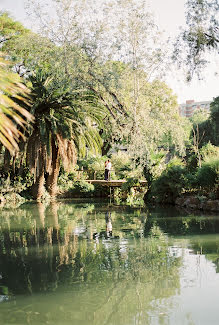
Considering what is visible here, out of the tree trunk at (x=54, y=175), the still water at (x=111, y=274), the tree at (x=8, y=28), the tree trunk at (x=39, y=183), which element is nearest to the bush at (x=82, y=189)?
the tree trunk at (x=54, y=175)

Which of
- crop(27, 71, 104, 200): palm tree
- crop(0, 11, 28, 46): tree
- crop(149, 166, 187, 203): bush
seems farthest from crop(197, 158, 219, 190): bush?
crop(0, 11, 28, 46): tree

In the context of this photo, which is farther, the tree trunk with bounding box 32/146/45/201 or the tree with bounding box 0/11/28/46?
the tree with bounding box 0/11/28/46

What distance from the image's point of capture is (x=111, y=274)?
6531 mm

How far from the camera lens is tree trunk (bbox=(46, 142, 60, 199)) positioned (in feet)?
71.2

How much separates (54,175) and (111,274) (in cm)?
1648

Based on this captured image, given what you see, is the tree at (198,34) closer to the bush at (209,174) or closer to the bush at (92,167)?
the bush at (209,174)

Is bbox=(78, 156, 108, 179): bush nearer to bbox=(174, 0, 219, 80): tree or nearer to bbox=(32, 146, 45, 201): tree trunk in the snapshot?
bbox=(32, 146, 45, 201): tree trunk

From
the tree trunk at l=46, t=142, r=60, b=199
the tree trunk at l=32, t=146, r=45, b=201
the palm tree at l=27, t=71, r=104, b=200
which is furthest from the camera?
the tree trunk at l=46, t=142, r=60, b=199

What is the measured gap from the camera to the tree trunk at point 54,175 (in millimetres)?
21688

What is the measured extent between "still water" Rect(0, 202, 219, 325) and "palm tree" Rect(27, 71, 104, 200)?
8.65 m

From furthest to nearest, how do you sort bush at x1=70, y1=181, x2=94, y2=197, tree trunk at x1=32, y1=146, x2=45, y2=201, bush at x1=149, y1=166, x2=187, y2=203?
1. bush at x1=70, y1=181, x2=94, y2=197
2. tree trunk at x1=32, y1=146, x2=45, y2=201
3. bush at x1=149, y1=166, x2=187, y2=203

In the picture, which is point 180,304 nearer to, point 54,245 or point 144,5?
point 54,245

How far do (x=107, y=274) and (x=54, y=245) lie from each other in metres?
2.89

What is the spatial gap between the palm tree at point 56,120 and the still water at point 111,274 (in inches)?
341
